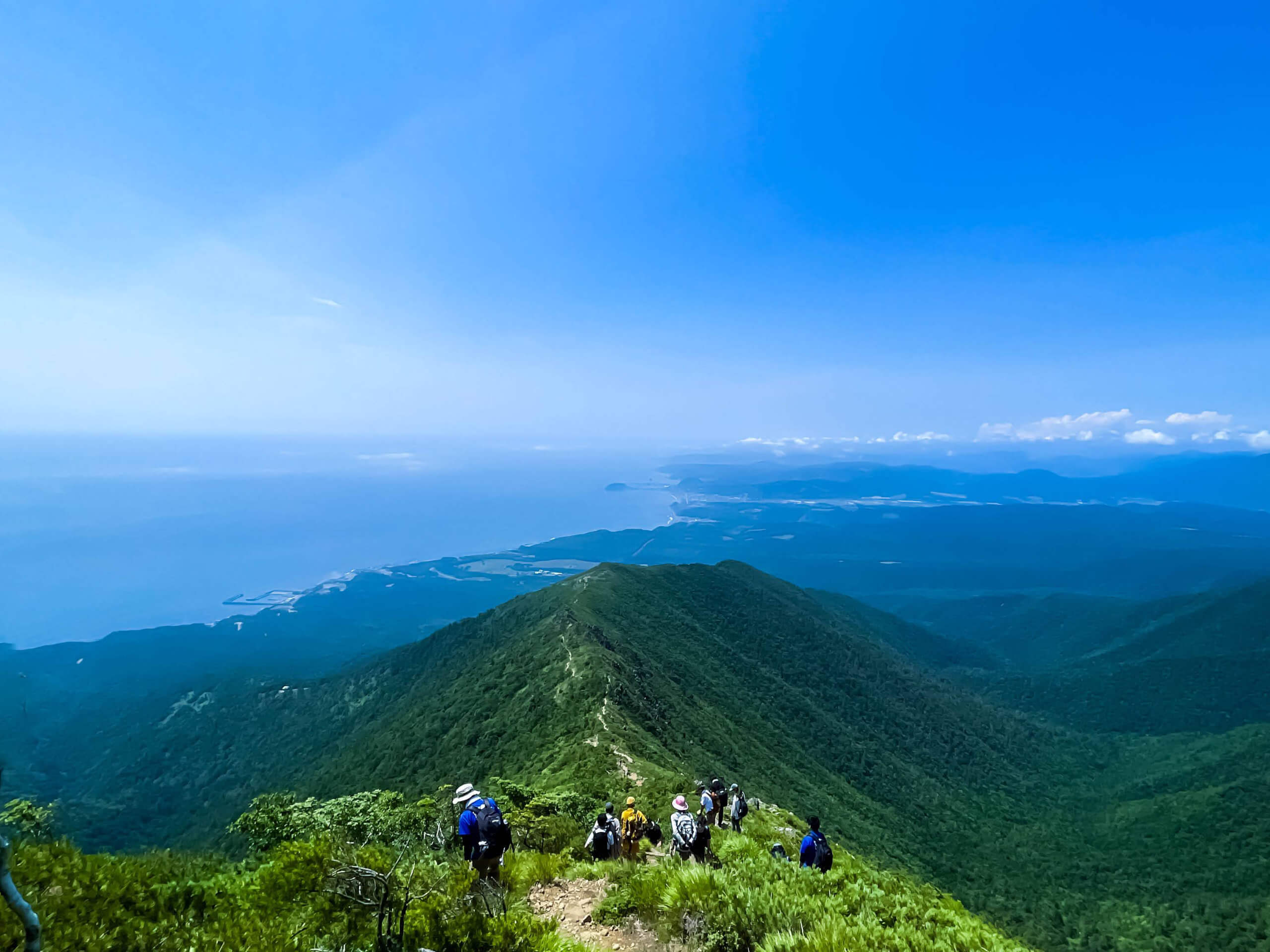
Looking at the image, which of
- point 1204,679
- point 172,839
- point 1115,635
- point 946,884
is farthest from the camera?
point 1115,635

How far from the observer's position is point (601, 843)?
13289mm

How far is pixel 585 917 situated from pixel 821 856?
4.78 metres

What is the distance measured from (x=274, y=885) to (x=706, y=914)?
5.83m

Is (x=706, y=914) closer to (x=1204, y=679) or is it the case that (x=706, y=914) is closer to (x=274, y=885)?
(x=274, y=885)

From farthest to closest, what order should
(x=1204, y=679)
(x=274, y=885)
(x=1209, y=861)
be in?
(x=1204, y=679) → (x=1209, y=861) → (x=274, y=885)

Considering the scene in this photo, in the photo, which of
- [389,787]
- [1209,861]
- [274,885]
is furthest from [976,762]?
[274,885]

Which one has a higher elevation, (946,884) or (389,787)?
(389,787)

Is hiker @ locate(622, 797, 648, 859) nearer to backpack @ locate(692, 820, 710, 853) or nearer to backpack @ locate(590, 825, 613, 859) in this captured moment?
backpack @ locate(590, 825, 613, 859)

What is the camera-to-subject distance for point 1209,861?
4422cm

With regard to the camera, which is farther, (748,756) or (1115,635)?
(1115,635)

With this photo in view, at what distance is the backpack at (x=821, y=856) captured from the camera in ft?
36.8

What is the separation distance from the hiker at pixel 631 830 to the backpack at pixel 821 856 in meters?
4.22

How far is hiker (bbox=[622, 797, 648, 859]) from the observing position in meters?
→ 13.4

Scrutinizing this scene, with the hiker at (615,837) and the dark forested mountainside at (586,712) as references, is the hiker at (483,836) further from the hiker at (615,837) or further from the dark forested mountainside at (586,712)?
the dark forested mountainside at (586,712)
